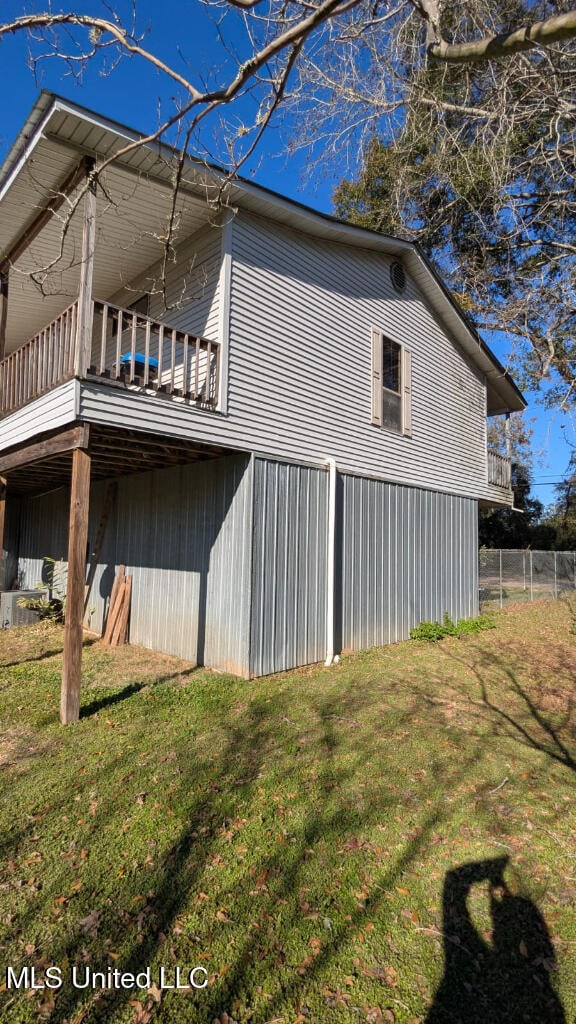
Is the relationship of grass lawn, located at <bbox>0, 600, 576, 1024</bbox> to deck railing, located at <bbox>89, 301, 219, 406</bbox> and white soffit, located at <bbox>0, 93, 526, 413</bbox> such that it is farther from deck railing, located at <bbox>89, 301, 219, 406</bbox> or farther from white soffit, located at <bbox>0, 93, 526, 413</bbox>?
white soffit, located at <bbox>0, 93, 526, 413</bbox>

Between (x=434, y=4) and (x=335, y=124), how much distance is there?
4.67m

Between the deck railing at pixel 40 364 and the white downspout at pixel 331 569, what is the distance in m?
4.04

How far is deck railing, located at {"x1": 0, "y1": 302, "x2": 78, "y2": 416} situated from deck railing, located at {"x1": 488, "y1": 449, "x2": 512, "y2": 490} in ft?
35.8

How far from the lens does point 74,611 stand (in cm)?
504

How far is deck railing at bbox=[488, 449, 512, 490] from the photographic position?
13656 millimetres

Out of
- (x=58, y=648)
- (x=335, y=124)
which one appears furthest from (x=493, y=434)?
(x=58, y=648)

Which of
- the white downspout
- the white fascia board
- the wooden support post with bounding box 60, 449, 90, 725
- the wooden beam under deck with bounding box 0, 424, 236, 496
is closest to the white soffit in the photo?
the white fascia board

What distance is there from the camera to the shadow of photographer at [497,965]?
210cm

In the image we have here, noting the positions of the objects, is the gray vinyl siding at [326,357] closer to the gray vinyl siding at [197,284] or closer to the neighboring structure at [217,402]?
the neighboring structure at [217,402]

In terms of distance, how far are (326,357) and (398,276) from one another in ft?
10.6

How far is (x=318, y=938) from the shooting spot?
2.48 metres

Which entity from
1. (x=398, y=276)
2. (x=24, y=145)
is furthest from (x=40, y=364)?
(x=398, y=276)

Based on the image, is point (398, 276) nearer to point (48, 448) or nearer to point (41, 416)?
point (41, 416)

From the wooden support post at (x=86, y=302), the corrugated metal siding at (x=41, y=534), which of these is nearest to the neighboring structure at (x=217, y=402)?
the wooden support post at (x=86, y=302)
